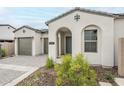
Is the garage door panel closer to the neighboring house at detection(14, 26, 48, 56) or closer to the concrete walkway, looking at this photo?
the neighboring house at detection(14, 26, 48, 56)

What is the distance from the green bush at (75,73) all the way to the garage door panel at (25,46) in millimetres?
15961

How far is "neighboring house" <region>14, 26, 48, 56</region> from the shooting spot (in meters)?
21.1

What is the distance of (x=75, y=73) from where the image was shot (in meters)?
5.53

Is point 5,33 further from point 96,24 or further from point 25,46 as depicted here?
point 96,24

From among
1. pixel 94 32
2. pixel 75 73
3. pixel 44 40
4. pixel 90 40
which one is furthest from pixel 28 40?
pixel 75 73

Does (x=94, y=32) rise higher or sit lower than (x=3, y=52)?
higher

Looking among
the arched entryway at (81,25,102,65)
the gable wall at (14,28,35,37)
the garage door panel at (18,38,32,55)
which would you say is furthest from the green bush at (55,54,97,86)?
the garage door panel at (18,38,32,55)

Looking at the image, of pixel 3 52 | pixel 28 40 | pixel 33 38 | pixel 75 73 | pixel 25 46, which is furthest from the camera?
pixel 25 46

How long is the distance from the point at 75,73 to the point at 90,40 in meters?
6.28

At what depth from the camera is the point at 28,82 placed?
25.4ft
